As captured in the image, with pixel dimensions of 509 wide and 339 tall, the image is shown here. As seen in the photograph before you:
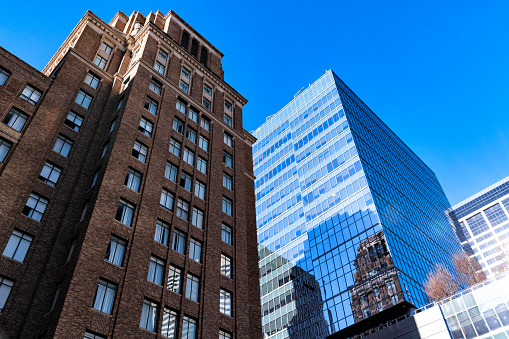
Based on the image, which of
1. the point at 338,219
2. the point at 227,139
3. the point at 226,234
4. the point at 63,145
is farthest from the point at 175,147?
the point at 338,219

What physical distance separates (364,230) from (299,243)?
18.0m

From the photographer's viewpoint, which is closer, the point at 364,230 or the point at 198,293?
the point at 198,293

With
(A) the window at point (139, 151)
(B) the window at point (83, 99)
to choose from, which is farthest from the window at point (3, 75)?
(A) the window at point (139, 151)

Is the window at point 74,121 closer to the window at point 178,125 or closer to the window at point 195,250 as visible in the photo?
the window at point 178,125

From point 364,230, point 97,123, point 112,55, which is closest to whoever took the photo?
point 97,123

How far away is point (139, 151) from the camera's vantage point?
37.8m

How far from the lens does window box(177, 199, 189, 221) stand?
121 ft

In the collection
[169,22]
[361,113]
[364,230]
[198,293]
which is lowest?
[198,293]

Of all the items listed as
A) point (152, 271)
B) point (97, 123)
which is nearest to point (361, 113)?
point (97, 123)

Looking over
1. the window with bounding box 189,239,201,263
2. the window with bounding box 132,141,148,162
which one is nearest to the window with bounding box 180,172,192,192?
the window with bounding box 132,141,148,162

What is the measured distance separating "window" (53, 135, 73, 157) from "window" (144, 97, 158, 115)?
8565 millimetres

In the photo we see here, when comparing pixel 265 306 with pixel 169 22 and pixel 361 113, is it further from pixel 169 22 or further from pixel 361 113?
pixel 169 22

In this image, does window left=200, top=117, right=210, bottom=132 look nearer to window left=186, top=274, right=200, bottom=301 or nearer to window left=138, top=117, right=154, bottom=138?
window left=138, top=117, right=154, bottom=138

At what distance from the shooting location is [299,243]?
9138 centimetres
